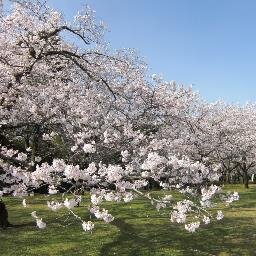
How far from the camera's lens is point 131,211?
2933 centimetres

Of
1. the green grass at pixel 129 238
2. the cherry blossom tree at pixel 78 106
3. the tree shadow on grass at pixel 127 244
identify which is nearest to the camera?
the cherry blossom tree at pixel 78 106

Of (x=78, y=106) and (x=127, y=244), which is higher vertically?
(x=78, y=106)

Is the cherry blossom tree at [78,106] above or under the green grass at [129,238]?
above

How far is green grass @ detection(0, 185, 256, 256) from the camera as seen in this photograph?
18.7 metres

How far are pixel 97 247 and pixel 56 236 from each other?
2.85m

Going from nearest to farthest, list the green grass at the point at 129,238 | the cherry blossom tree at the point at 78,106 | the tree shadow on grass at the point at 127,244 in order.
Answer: the cherry blossom tree at the point at 78,106, the tree shadow on grass at the point at 127,244, the green grass at the point at 129,238

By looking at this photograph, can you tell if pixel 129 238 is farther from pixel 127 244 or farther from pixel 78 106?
pixel 78 106

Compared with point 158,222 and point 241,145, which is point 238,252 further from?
point 241,145

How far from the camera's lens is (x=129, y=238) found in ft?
69.1

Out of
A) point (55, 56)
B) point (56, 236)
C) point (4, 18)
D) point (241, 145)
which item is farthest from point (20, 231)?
point (241, 145)

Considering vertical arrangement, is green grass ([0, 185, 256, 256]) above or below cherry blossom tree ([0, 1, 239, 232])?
below

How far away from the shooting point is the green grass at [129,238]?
1873 cm

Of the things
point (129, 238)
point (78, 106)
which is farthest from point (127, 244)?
point (78, 106)

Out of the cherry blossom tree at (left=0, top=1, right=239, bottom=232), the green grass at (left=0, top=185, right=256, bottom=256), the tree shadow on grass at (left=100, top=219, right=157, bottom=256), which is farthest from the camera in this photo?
the green grass at (left=0, top=185, right=256, bottom=256)
